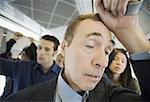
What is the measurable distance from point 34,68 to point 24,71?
0.30ft

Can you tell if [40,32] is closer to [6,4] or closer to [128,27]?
[6,4]

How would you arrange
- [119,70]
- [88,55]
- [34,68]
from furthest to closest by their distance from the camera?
[34,68] → [119,70] → [88,55]

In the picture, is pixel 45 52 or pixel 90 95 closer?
pixel 90 95

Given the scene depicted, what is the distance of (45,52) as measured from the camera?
1.68 m

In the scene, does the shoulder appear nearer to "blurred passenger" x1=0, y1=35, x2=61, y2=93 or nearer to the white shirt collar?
the white shirt collar

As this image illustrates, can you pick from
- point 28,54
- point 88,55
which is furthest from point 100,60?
point 28,54

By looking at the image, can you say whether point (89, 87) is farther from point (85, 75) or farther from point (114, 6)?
point (114, 6)

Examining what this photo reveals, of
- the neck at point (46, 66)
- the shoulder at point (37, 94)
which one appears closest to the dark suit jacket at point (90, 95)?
the shoulder at point (37, 94)

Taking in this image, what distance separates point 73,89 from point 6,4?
1.65 m

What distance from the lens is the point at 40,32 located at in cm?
293

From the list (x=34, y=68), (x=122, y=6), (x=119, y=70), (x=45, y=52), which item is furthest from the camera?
(x=45, y=52)

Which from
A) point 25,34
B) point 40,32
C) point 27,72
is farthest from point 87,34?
point 40,32

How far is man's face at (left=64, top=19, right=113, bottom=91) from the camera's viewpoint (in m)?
0.59

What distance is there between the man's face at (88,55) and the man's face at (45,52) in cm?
96
